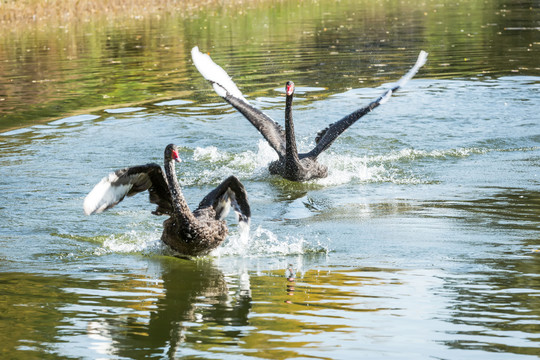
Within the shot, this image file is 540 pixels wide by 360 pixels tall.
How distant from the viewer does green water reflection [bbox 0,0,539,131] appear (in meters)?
17.0

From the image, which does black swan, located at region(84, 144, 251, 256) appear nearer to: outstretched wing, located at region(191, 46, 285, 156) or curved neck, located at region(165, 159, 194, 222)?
curved neck, located at region(165, 159, 194, 222)

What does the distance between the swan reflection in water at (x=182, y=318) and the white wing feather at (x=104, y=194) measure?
762 millimetres

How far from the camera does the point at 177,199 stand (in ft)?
22.7

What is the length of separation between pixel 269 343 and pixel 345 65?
15.0 metres

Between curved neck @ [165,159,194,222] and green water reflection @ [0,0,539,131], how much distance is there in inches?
308

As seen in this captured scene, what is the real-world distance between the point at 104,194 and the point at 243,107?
189 inches

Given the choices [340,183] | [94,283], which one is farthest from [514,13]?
[94,283]

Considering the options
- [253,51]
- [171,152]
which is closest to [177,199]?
[171,152]

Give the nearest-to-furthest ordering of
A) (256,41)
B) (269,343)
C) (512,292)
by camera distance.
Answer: (269,343)
(512,292)
(256,41)

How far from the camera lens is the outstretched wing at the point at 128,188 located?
647 centimetres

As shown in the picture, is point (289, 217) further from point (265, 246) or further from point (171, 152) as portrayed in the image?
point (171, 152)

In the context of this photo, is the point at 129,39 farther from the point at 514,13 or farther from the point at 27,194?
the point at 27,194

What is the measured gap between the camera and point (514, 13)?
28844 mm

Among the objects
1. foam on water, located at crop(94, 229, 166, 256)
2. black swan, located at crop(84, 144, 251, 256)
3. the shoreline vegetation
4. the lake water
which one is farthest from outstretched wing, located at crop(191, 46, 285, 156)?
the shoreline vegetation
